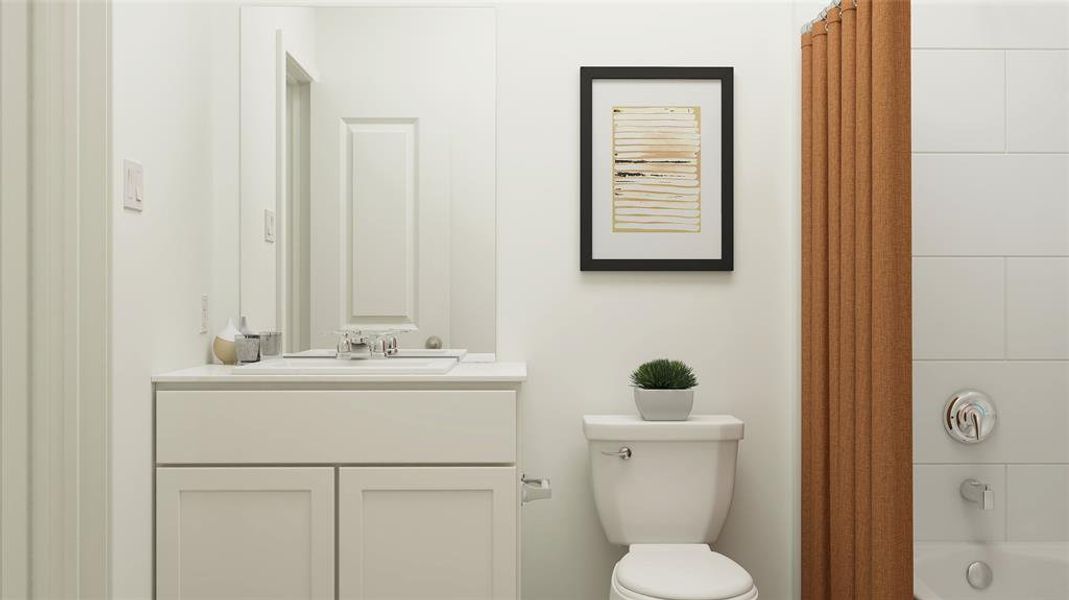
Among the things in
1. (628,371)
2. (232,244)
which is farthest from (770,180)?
(232,244)

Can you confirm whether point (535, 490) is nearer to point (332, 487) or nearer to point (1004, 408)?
point (332, 487)

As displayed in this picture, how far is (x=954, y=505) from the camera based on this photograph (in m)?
2.05

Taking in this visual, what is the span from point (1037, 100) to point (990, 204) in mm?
293

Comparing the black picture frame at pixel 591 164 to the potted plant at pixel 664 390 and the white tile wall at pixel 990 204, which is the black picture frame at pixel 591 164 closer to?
the potted plant at pixel 664 390

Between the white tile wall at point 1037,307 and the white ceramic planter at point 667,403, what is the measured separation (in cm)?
87

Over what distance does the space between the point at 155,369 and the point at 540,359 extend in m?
1.03

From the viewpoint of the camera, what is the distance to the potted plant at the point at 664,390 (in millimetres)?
2049

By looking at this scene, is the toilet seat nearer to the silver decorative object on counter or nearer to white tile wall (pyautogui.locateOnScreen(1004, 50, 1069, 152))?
the silver decorative object on counter

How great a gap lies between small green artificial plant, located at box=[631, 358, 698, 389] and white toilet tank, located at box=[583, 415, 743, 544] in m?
0.10

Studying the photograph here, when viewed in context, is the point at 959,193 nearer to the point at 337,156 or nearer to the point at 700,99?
the point at 700,99

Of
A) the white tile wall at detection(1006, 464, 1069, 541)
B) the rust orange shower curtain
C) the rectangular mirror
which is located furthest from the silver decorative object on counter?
the white tile wall at detection(1006, 464, 1069, 541)

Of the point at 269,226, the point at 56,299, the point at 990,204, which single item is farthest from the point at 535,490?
the point at 990,204

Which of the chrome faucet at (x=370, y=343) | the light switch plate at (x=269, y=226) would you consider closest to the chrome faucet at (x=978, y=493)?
the chrome faucet at (x=370, y=343)

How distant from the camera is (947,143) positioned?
80.1 inches
